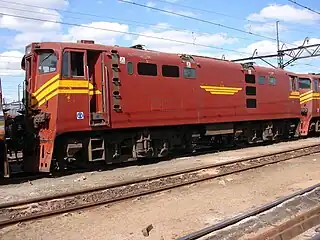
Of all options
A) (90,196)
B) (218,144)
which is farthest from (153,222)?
(218,144)

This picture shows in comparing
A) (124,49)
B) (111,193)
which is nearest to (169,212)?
(111,193)

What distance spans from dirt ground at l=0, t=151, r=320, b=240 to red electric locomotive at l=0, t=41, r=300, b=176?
360cm

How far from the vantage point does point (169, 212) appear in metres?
7.45

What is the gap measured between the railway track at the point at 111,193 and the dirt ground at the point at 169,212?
207 mm

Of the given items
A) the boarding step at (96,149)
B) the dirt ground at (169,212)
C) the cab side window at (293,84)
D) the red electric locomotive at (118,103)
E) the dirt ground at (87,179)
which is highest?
the cab side window at (293,84)

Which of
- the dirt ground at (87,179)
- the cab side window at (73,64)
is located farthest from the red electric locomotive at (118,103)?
the dirt ground at (87,179)

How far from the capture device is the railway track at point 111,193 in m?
7.56

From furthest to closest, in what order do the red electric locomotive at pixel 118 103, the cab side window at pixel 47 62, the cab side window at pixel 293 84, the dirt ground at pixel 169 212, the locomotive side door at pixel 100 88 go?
the cab side window at pixel 293 84 < the locomotive side door at pixel 100 88 < the cab side window at pixel 47 62 < the red electric locomotive at pixel 118 103 < the dirt ground at pixel 169 212

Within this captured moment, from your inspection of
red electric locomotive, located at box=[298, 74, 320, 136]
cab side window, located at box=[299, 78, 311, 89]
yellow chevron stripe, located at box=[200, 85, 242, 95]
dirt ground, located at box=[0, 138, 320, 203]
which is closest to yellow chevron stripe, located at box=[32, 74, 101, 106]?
dirt ground, located at box=[0, 138, 320, 203]

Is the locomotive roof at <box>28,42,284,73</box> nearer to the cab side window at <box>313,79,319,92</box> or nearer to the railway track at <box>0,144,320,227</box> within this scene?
the railway track at <box>0,144,320,227</box>

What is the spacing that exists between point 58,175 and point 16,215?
414cm

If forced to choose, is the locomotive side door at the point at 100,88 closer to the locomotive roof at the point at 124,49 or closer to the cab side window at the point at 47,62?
the locomotive roof at the point at 124,49

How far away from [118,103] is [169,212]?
5.69 metres

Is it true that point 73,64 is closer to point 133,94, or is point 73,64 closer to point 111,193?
point 133,94
